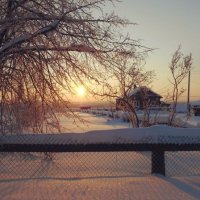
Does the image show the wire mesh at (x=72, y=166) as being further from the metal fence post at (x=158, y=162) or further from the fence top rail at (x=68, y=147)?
the fence top rail at (x=68, y=147)

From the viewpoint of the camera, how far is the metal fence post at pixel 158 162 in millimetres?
7585

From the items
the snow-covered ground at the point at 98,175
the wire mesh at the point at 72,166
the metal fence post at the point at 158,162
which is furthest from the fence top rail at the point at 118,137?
the wire mesh at the point at 72,166

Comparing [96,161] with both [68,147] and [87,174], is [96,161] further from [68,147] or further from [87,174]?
[68,147]

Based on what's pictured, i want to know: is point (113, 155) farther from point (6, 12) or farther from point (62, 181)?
point (6, 12)

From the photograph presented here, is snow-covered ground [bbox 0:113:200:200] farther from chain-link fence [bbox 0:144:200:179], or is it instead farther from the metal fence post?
the metal fence post

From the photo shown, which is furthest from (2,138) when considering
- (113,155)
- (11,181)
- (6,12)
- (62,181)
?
(113,155)

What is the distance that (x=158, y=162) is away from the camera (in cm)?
761

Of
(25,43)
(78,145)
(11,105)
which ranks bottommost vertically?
(78,145)

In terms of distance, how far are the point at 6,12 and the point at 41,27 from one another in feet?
2.45

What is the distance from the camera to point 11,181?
7020mm

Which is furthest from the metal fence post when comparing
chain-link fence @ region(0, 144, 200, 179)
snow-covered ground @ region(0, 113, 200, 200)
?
snow-covered ground @ region(0, 113, 200, 200)

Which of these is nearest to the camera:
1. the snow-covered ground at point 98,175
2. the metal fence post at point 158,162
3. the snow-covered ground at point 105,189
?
the snow-covered ground at point 105,189

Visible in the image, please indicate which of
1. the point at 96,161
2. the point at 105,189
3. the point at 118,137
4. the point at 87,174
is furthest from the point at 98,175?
the point at 96,161

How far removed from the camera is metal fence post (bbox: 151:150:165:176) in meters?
7.58
